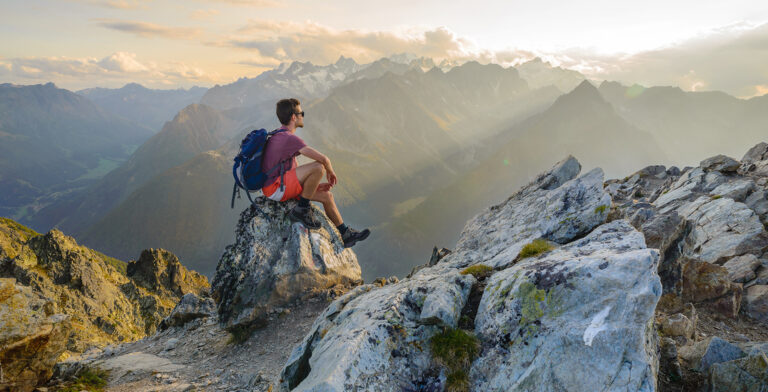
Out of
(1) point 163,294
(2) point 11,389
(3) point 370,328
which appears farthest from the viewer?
(1) point 163,294

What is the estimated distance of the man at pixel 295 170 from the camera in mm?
10672

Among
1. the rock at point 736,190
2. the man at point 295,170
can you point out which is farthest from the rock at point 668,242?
the rock at point 736,190

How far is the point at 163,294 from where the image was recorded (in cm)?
5997

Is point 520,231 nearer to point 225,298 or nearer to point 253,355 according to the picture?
point 253,355

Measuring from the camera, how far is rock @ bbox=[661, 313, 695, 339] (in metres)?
10.0

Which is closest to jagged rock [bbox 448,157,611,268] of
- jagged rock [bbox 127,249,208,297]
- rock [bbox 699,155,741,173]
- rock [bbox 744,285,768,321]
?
rock [bbox 744,285,768,321]

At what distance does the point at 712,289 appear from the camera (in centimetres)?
1358

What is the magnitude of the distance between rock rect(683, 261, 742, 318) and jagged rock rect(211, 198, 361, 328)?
15024 millimetres

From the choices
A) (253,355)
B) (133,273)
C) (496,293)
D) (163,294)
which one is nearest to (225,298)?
(253,355)

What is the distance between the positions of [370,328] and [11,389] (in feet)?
30.9

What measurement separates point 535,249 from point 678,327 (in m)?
5.95

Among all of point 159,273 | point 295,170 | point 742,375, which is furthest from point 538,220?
point 159,273

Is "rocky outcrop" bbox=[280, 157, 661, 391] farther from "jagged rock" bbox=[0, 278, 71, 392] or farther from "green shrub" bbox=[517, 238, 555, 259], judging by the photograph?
"jagged rock" bbox=[0, 278, 71, 392]

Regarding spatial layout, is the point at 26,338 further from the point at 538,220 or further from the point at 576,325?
the point at 538,220
